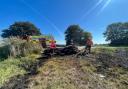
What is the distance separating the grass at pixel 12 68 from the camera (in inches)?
429

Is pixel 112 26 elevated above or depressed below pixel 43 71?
above

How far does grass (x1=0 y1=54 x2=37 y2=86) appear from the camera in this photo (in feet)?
35.7

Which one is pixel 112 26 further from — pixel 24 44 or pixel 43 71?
pixel 43 71

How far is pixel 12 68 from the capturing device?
12.5 meters

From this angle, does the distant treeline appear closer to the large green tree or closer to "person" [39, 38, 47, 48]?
the large green tree

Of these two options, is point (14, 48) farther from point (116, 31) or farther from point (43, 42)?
point (116, 31)

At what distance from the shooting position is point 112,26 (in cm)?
6744

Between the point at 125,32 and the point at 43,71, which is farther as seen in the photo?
the point at 125,32

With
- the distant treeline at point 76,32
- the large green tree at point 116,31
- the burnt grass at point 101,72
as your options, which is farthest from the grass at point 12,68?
the large green tree at point 116,31

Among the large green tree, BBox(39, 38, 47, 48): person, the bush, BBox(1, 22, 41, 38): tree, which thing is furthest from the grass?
the large green tree

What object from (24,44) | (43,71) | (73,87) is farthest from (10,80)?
(24,44)

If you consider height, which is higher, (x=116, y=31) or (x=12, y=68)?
(x=116, y=31)

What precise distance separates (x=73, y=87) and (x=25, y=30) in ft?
151

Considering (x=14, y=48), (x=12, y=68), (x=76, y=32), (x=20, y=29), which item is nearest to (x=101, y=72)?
(x=12, y=68)
